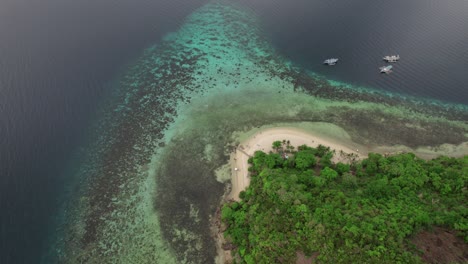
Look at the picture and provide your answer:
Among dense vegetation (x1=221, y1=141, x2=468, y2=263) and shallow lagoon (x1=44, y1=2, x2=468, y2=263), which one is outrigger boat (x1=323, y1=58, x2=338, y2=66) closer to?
shallow lagoon (x1=44, y1=2, x2=468, y2=263)

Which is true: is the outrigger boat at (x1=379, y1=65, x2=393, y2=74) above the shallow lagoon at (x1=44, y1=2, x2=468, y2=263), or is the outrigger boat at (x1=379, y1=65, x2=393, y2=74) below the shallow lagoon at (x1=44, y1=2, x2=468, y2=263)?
above

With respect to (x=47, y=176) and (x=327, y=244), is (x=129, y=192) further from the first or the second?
(x=327, y=244)

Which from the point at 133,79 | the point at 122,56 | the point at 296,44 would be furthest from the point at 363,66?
the point at 122,56

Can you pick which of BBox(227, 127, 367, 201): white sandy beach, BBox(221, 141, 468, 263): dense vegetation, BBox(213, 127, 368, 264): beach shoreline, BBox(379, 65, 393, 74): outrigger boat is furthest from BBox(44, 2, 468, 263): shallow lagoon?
BBox(379, 65, 393, 74): outrigger boat

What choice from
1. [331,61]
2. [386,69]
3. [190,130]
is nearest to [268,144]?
[190,130]

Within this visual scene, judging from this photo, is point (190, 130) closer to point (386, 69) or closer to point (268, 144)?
point (268, 144)
